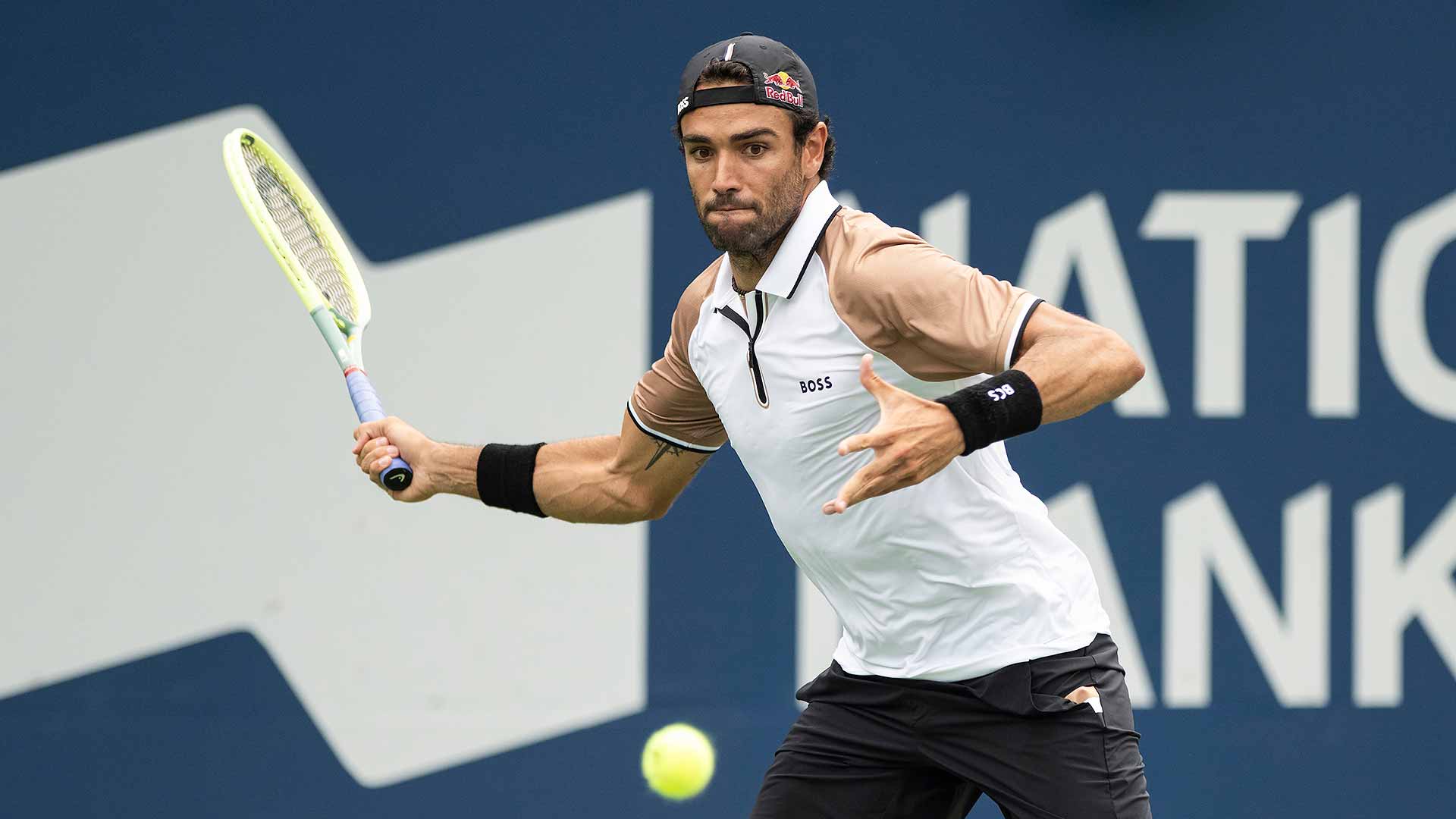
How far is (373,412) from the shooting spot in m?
3.04

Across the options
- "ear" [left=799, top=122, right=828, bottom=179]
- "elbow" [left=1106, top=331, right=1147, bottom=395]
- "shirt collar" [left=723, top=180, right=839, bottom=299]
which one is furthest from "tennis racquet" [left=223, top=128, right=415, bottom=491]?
"elbow" [left=1106, top=331, right=1147, bottom=395]

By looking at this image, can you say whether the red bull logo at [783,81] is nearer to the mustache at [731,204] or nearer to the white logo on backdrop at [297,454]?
the mustache at [731,204]

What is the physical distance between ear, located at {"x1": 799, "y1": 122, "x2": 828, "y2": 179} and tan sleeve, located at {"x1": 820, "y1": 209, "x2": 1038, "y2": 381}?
0.17 m

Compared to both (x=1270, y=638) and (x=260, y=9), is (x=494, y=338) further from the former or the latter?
(x=1270, y=638)

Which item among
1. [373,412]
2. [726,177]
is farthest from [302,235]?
[726,177]

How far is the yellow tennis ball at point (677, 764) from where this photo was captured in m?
3.94

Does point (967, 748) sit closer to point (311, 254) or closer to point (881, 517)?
point (881, 517)

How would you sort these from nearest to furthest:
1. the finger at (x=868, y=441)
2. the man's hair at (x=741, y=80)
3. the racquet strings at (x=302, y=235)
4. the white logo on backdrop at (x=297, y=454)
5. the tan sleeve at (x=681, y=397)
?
the finger at (x=868, y=441) → the man's hair at (x=741, y=80) → the tan sleeve at (x=681, y=397) → the racquet strings at (x=302, y=235) → the white logo on backdrop at (x=297, y=454)

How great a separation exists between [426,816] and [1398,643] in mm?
2602

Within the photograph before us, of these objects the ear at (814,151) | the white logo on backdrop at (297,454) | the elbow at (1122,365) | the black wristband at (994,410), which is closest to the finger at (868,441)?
the black wristband at (994,410)

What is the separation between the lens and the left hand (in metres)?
2.17

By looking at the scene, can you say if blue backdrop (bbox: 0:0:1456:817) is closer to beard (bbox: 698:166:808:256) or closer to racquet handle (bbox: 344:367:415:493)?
racquet handle (bbox: 344:367:415:493)

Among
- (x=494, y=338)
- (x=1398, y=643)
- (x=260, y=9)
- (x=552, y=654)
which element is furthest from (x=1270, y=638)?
(x=260, y=9)

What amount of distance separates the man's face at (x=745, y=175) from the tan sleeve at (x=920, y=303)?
0.10m
